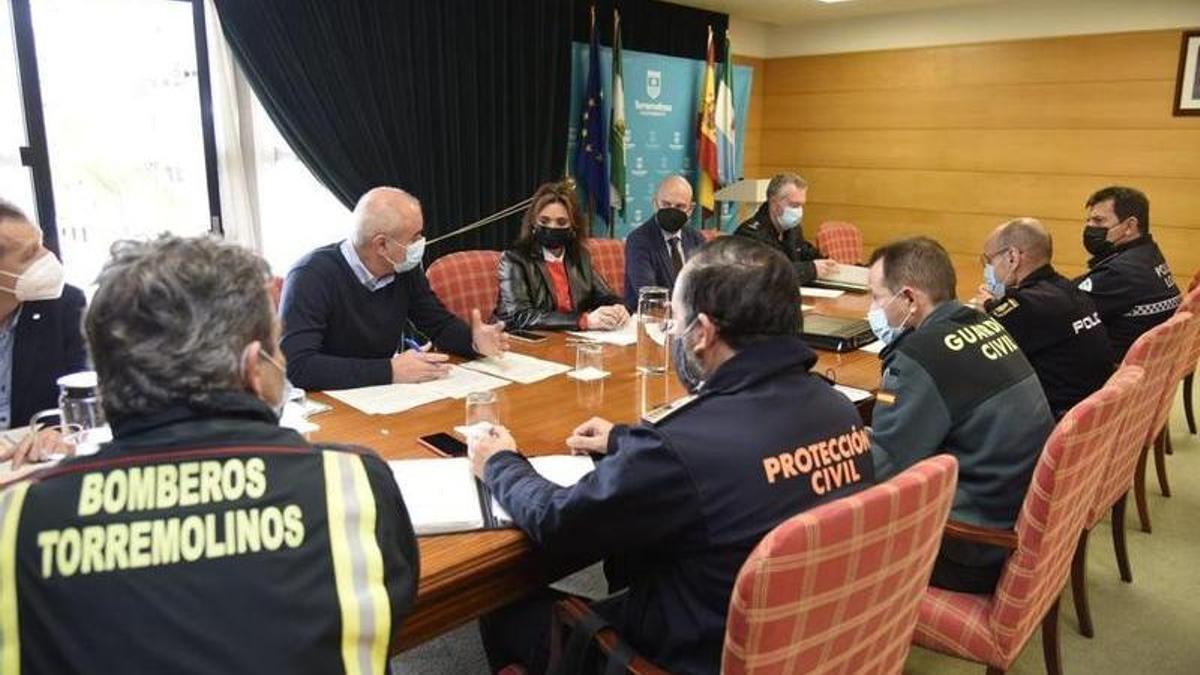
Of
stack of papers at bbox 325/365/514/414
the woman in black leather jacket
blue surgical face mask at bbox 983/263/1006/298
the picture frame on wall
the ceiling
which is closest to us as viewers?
stack of papers at bbox 325/365/514/414

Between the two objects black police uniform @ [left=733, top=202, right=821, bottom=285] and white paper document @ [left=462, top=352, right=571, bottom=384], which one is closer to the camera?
white paper document @ [left=462, top=352, right=571, bottom=384]

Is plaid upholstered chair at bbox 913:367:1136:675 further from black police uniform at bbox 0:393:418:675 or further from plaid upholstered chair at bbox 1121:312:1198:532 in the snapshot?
black police uniform at bbox 0:393:418:675

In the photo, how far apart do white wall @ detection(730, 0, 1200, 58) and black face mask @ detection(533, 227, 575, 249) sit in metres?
4.15

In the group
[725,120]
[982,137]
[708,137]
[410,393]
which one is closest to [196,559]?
[410,393]

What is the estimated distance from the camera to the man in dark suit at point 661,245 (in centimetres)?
369

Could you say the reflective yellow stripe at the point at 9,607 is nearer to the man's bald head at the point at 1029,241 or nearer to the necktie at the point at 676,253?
the man's bald head at the point at 1029,241

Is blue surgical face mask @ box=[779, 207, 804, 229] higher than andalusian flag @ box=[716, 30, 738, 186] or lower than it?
lower

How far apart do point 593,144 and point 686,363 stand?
14.4 ft

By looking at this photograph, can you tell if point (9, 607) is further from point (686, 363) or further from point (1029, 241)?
point (1029, 241)

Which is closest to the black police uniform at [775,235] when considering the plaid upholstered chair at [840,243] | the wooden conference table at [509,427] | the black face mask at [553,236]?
the plaid upholstered chair at [840,243]

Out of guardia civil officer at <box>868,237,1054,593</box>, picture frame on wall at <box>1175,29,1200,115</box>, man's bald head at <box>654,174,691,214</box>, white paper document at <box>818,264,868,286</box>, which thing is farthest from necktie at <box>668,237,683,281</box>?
picture frame on wall at <box>1175,29,1200,115</box>

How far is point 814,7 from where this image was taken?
20.2ft

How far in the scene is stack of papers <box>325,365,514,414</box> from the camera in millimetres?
2023

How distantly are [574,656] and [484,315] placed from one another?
2271mm
